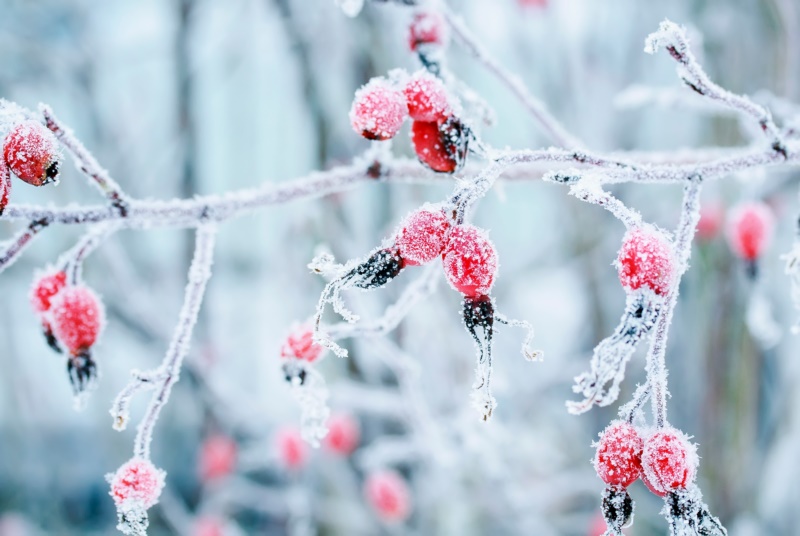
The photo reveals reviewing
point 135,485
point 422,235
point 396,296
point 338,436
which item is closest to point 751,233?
point 422,235

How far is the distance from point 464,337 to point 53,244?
195cm

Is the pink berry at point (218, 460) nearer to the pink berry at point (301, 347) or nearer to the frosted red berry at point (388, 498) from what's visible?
the frosted red berry at point (388, 498)

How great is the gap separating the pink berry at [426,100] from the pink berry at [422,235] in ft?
0.41

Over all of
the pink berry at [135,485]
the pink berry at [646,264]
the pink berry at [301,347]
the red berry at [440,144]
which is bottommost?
the pink berry at [135,485]

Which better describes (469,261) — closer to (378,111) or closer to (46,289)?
(378,111)

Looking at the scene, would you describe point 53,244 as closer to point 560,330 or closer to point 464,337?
point 464,337

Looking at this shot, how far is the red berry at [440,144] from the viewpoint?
78 centimetres

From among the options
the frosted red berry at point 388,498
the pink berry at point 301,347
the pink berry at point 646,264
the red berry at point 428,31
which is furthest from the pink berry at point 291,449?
the pink berry at point 646,264

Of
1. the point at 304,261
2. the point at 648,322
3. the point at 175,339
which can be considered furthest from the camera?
the point at 304,261

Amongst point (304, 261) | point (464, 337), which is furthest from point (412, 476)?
point (304, 261)

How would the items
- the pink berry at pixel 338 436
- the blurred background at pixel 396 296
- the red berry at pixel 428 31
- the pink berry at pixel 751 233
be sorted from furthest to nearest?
the blurred background at pixel 396 296 < the pink berry at pixel 338 436 < the pink berry at pixel 751 233 < the red berry at pixel 428 31

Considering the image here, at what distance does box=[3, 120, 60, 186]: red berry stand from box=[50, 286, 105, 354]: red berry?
0.63 ft

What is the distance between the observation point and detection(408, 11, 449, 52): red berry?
994 mm

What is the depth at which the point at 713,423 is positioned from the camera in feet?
7.49
